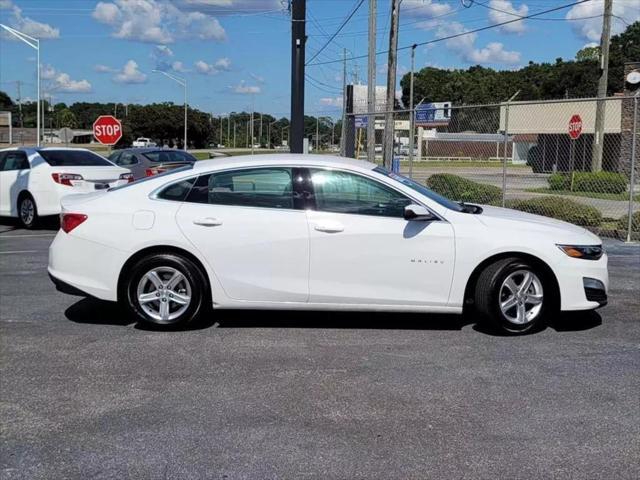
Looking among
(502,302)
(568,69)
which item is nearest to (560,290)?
(502,302)

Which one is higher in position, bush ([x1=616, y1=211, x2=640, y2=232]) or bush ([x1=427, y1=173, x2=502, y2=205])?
bush ([x1=427, y1=173, x2=502, y2=205])

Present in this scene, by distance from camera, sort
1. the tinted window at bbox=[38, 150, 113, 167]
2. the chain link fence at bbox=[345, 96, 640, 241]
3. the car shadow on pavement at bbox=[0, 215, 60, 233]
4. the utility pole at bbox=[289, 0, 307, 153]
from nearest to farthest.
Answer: the chain link fence at bbox=[345, 96, 640, 241] → the tinted window at bbox=[38, 150, 113, 167] → the car shadow on pavement at bbox=[0, 215, 60, 233] → the utility pole at bbox=[289, 0, 307, 153]

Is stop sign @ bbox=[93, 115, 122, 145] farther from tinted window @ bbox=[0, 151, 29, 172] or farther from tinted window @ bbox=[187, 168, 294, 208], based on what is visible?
tinted window @ bbox=[187, 168, 294, 208]

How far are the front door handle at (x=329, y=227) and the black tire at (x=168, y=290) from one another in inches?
43.4

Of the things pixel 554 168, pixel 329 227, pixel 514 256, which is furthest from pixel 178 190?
pixel 554 168

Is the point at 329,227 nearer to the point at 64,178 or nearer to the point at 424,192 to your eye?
the point at 424,192

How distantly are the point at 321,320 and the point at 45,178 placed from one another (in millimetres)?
8697

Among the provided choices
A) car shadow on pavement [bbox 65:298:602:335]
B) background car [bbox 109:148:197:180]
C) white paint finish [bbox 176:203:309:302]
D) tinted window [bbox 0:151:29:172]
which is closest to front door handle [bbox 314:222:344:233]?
white paint finish [bbox 176:203:309:302]

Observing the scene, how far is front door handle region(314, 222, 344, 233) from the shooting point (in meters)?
6.23

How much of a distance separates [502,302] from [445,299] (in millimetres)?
486

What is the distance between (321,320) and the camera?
22.6 ft

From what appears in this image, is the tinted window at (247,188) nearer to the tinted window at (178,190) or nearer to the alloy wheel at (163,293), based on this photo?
the tinted window at (178,190)

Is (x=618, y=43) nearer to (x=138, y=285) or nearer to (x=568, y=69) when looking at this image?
(x=568, y=69)

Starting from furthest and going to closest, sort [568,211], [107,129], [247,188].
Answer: [107,129] → [568,211] → [247,188]
